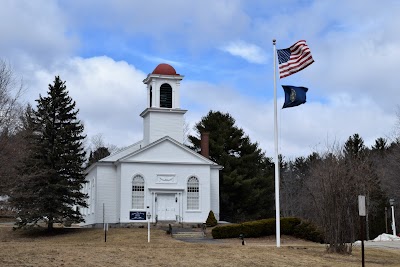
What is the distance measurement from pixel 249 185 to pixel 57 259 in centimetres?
4339

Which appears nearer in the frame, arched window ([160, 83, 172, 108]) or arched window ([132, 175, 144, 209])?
arched window ([132, 175, 144, 209])

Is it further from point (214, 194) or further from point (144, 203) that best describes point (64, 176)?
point (214, 194)

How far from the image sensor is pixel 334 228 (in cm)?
2320

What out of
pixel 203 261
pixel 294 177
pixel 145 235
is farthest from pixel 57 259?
pixel 294 177

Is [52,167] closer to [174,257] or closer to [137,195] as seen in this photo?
[137,195]

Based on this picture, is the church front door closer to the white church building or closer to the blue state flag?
the white church building

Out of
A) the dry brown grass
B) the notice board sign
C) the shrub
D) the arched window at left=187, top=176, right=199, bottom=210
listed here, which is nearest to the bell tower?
the arched window at left=187, top=176, right=199, bottom=210

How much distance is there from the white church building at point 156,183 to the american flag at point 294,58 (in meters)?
19.9

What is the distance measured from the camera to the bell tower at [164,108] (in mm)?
47281

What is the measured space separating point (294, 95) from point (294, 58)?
1538 millimetres

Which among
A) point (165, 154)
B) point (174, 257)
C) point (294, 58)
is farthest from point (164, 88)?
point (174, 257)

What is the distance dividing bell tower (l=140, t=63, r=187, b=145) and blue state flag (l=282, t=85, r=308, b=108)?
73.6 feet

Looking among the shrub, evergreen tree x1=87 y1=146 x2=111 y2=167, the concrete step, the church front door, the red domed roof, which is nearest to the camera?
the concrete step

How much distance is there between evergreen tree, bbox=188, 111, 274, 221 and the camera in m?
60.0
